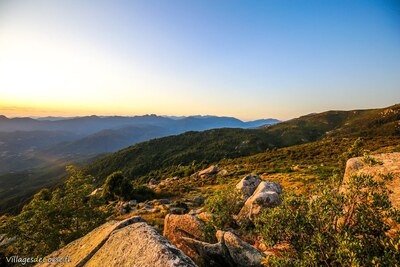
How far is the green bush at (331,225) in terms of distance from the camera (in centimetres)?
527

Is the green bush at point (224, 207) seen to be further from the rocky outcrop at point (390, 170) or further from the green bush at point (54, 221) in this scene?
the green bush at point (54, 221)

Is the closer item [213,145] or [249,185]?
[249,185]

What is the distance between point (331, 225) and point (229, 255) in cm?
413

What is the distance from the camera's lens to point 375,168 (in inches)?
440

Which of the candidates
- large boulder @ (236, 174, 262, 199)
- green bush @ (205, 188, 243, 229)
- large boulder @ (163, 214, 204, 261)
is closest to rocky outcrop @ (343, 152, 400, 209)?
green bush @ (205, 188, 243, 229)

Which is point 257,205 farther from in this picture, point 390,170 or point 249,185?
point 249,185

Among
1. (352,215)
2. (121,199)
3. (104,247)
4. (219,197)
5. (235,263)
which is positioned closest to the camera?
(352,215)

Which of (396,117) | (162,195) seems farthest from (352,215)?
(396,117)

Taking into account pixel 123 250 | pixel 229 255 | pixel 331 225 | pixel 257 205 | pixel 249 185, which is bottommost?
pixel 249 185

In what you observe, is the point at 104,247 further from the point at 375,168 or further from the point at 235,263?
the point at 375,168

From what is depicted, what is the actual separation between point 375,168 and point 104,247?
13831 mm

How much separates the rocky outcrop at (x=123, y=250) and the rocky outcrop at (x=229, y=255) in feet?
9.45

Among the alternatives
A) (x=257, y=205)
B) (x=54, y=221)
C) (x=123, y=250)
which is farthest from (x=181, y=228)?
(x=54, y=221)

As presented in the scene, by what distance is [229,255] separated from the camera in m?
8.17
